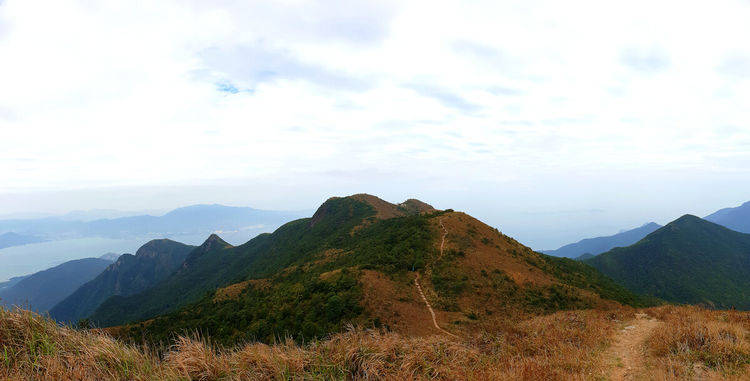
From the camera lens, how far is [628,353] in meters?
8.00

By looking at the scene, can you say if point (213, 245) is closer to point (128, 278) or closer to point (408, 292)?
point (128, 278)

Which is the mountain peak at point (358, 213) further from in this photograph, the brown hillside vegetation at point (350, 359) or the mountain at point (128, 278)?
the mountain at point (128, 278)

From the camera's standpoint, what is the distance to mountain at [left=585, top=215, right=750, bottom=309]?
75.9m

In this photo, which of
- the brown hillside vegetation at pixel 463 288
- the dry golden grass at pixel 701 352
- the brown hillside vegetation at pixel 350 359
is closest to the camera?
the brown hillside vegetation at pixel 350 359

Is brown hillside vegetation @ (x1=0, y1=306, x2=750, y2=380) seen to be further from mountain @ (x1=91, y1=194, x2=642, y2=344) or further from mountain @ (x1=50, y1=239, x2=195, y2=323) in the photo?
mountain @ (x1=50, y1=239, x2=195, y2=323)

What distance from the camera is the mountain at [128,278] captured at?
154375mm

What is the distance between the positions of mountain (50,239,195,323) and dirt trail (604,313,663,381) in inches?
7689

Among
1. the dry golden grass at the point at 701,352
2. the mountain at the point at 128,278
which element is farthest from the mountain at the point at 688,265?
the mountain at the point at 128,278

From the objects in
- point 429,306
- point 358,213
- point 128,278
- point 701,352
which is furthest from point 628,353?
point 128,278

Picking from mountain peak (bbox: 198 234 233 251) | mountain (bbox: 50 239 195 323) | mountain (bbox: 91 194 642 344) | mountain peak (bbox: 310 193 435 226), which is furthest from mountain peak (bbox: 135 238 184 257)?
mountain (bbox: 91 194 642 344)

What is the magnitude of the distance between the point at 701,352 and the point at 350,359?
27.6ft

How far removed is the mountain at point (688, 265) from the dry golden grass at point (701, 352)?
93.5 meters

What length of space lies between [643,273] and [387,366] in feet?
408

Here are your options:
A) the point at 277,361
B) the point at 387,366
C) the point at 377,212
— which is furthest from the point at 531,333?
the point at 377,212
